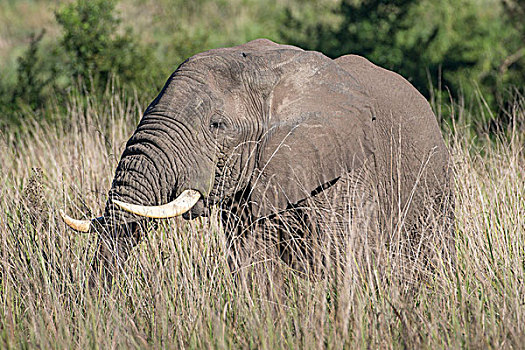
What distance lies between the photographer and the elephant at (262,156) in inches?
148

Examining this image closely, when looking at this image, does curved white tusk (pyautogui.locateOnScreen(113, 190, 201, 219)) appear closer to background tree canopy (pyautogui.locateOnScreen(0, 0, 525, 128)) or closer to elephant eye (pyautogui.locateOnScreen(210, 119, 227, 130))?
elephant eye (pyautogui.locateOnScreen(210, 119, 227, 130))

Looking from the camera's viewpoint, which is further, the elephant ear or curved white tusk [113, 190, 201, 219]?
the elephant ear

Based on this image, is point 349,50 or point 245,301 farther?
point 349,50

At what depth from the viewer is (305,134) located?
4.04m

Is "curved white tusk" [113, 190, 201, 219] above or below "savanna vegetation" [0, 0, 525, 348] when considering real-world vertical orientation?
above

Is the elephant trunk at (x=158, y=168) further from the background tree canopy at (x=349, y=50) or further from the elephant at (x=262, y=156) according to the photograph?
the background tree canopy at (x=349, y=50)

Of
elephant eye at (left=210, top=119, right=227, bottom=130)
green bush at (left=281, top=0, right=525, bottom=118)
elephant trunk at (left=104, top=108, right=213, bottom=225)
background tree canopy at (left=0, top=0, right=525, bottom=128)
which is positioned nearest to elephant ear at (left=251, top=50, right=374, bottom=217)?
elephant eye at (left=210, top=119, right=227, bottom=130)

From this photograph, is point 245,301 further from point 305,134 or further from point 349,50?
point 349,50

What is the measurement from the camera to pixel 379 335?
3.50m

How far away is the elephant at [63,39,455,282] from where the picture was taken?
3.75 m

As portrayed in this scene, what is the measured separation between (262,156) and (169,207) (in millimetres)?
652

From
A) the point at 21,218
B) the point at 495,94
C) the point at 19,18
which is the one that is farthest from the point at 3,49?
the point at 21,218

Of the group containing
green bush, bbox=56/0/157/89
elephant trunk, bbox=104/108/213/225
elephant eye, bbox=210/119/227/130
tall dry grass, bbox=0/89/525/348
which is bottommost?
tall dry grass, bbox=0/89/525/348

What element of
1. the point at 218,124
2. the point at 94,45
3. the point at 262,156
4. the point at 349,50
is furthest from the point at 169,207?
the point at 349,50
